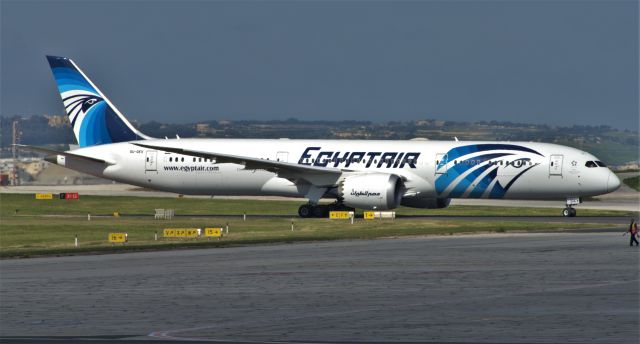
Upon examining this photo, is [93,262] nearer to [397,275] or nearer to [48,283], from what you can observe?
[48,283]

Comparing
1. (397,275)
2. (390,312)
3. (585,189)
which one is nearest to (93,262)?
(397,275)

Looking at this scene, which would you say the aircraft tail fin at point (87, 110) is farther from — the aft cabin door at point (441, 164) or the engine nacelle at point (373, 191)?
the aft cabin door at point (441, 164)

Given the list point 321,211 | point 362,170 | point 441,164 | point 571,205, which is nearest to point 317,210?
point 321,211

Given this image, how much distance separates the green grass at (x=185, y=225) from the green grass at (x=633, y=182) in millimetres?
31175

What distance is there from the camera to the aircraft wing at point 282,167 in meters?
62.0

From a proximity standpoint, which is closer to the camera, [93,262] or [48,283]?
[48,283]

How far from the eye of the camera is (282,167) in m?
62.3

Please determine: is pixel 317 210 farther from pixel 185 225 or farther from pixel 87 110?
pixel 87 110

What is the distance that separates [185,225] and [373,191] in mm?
9933

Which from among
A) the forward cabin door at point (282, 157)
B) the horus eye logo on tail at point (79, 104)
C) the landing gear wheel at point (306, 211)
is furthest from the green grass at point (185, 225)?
the horus eye logo on tail at point (79, 104)

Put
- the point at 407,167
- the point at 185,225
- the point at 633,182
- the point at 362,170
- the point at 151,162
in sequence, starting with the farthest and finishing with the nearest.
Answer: the point at 633,182 < the point at 151,162 < the point at 362,170 < the point at 407,167 < the point at 185,225

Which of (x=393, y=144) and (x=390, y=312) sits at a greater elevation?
(x=393, y=144)

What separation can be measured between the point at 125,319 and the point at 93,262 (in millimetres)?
14238

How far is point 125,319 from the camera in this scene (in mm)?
23859
